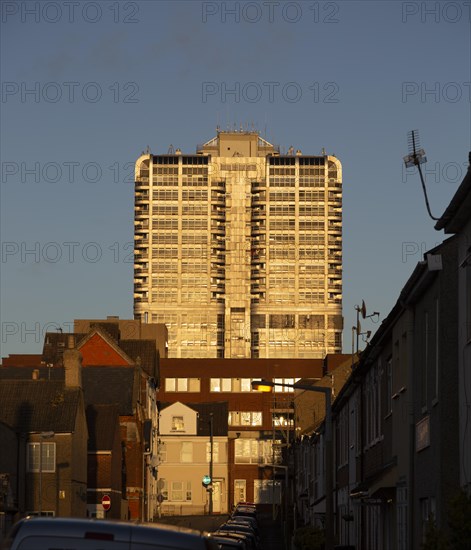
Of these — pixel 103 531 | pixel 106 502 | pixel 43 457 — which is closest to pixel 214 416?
pixel 106 502

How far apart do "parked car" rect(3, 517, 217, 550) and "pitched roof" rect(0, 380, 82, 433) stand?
5870 cm

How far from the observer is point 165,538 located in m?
11.0

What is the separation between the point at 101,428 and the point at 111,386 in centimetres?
935

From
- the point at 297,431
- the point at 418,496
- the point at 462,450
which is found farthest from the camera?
the point at 297,431

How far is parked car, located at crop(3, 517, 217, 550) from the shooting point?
10.7 meters

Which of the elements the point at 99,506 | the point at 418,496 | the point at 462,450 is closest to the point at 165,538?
the point at 462,450

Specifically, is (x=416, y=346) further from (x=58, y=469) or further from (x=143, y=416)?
(x=143, y=416)

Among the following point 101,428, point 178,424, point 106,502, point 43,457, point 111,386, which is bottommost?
point 106,502

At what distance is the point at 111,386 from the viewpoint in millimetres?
86938

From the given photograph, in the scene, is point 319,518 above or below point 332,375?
below

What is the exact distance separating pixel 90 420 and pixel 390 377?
49658 mm

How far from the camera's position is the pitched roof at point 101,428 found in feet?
254

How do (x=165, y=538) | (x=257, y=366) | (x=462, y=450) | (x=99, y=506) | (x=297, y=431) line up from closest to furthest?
(x=165, y=538), (x=462, y=450), (x=99, y=506), (x=297, y=431), (x=257, y=366)

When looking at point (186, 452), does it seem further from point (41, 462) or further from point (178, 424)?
point (41, 462)
